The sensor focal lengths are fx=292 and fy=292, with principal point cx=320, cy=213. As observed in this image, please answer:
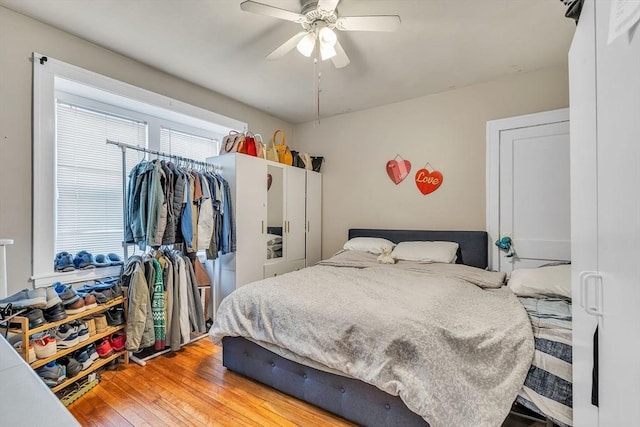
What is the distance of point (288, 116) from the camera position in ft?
13.4

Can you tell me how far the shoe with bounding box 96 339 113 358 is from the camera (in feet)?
6.91

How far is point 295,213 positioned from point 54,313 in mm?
2401

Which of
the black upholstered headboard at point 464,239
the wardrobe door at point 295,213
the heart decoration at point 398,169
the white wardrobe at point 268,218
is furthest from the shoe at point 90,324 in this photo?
the heart decoration at point 398,169

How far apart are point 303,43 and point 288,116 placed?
2.17 metres

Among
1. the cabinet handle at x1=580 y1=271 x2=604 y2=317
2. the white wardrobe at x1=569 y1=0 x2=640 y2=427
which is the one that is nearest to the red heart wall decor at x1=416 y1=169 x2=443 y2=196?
the white wardrobe at x1=569 y1=0 x2=640 y2=427

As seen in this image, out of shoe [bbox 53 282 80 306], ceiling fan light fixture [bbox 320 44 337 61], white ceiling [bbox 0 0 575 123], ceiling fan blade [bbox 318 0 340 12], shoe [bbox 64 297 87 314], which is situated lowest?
shoe [bbox 64 297 87 314]

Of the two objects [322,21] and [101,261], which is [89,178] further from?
[322,21]

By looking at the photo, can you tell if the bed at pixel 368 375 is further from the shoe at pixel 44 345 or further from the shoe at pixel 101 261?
the shoe at pixel 101 261

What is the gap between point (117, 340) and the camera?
223 centimetres

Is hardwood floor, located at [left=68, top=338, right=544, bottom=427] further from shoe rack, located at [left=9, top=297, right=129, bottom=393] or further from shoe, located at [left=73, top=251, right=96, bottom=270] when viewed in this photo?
shoe, located at [left=73, top=251, right=96, bottom=270]

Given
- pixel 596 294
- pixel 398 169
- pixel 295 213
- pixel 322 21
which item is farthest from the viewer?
pixel 295 213

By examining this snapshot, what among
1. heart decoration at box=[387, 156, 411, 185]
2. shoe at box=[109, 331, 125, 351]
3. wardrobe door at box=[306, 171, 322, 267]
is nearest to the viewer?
shoe at box=[109, 331, 125, 351]

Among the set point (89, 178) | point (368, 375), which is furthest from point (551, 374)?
point (89, 178)

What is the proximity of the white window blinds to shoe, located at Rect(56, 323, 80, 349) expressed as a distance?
2.31 ft
